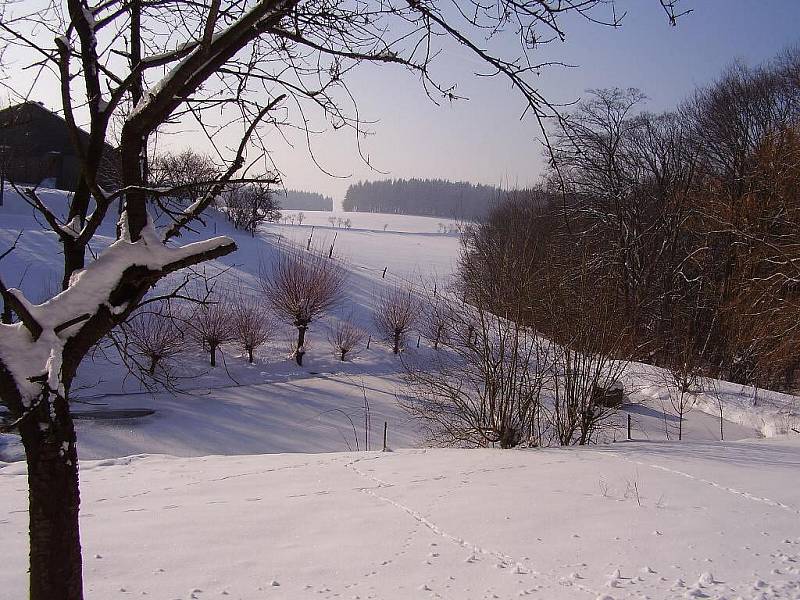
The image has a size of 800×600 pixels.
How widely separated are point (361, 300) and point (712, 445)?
85.1 feet

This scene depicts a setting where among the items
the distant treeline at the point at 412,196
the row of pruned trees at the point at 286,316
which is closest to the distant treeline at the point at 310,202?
the distant treeline at the point at 412,196

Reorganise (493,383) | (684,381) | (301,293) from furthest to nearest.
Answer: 1. (301,293)
2. (684,381)
3. (493,383)

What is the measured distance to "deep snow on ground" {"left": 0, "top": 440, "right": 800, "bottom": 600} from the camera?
10.1ft

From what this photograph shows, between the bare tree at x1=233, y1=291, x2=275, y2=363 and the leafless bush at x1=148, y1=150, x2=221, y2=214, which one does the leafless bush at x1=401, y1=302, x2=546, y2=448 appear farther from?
the bare tree at x1=233, y1=291, x2=275, y2=363

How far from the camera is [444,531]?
3.97 m

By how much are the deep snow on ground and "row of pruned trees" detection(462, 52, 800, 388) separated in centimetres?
215

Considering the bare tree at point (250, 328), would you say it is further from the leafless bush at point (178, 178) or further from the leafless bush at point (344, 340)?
the leafless bush at point (178, 178)

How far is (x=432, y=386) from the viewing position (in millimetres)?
10398

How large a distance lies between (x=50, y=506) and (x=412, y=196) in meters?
127

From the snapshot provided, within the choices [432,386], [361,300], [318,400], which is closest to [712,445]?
[432,386]

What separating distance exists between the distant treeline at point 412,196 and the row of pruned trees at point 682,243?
258 ft

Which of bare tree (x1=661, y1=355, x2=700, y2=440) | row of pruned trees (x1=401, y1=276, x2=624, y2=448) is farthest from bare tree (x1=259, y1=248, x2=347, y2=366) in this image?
row of pruned trees (x1=401, y1=276, x2=624, y2=448)

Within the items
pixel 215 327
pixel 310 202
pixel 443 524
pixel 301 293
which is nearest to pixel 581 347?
pixel 443 524

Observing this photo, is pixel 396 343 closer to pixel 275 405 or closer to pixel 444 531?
pixel 275 405
